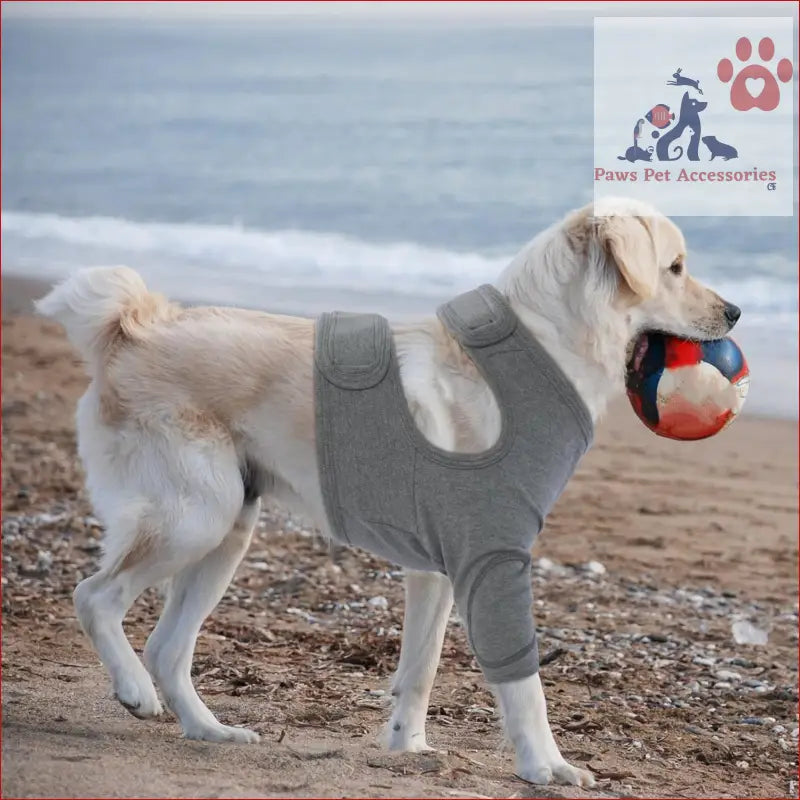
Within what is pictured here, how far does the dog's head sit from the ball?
0.06 meters

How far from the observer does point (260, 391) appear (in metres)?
3.68

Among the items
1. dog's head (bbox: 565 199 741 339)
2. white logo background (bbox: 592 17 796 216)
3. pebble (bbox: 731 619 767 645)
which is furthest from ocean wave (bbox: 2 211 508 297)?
dog's head (bbox: 565 199 741 339)

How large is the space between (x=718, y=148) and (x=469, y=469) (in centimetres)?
165

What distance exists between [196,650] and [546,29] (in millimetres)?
19662

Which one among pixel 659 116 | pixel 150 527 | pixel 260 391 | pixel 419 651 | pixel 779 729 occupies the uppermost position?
pixel 659 116

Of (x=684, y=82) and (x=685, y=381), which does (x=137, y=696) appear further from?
(x=684, y=82)

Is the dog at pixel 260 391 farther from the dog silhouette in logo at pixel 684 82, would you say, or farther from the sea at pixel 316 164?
the sea at pixel 316 164

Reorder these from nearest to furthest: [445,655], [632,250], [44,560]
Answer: [632,250] → [445,655] → [44,560]

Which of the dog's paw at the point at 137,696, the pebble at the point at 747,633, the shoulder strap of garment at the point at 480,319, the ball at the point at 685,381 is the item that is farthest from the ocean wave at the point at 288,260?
the dog's paw at the point at 137,696

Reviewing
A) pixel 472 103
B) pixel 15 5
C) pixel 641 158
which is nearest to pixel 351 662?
pixel 641 158

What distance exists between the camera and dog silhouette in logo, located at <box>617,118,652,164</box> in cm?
428

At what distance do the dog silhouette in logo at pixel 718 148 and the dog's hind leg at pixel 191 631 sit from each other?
1954 millimetres

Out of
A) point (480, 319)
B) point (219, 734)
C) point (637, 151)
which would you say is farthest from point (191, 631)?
point (637, 151)

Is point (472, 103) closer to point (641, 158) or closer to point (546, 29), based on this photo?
point (546, 29)
